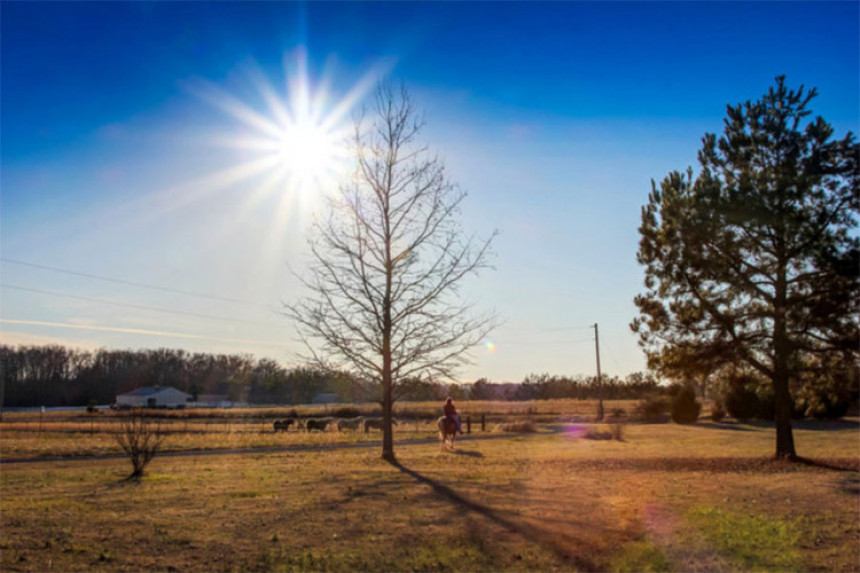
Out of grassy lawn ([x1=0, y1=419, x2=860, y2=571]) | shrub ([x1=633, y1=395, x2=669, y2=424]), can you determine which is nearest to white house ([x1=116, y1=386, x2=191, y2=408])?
shrub ([x1=633, y1=395, x2=669, y2=424])

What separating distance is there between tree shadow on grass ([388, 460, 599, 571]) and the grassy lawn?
28mm

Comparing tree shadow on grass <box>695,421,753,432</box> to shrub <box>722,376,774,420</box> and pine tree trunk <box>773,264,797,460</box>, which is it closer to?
shrub <box>722,376,774,420</box>

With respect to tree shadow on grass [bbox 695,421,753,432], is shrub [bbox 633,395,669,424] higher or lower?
higher

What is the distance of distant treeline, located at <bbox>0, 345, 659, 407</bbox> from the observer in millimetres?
95438

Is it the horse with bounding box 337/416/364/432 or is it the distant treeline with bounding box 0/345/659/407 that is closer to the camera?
the horse with bounding box 337/416/364/432

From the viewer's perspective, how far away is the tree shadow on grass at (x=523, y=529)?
6938 millimetres

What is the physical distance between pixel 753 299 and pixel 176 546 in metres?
16.1

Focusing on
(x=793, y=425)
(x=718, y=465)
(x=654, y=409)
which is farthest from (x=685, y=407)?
(x=718, y=465)

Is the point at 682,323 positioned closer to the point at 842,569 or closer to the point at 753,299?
the point at 753,299

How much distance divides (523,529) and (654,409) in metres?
41.9

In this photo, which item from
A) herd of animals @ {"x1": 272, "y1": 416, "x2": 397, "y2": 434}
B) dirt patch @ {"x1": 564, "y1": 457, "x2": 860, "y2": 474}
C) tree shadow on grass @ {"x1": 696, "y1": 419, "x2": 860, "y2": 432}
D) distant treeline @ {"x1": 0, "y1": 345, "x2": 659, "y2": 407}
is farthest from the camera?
distant treeline @ {"x1": 0, "y1": 345, "x2": 659, "y2": 407}

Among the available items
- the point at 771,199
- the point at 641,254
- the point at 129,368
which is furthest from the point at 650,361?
the point at 129,368

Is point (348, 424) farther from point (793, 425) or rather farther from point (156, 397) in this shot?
point (156, 397)

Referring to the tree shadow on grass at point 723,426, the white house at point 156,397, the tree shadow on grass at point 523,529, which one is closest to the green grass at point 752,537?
the tree shadow on grass at point 523,529
